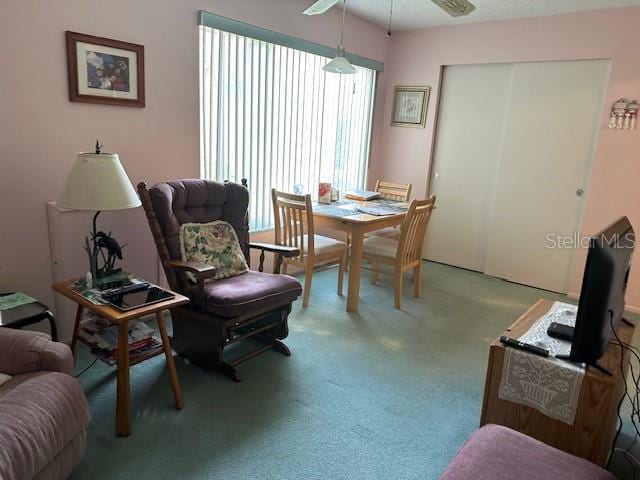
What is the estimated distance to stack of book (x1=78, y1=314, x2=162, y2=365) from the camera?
84.7 inches

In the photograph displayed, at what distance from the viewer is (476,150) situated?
14.9ft

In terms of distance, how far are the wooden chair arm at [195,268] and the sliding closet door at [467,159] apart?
10.4 feet

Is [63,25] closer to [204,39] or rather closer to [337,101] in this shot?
[204,39]

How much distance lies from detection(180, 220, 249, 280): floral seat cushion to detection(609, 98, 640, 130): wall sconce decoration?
3144 mm

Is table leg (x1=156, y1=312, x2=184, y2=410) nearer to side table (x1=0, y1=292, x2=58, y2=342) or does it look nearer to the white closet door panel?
side table (x1=0, y1=292, x2=58, y2=342)

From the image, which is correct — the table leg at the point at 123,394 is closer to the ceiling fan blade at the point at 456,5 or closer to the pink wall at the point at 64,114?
the pink wall at the point at 64,114

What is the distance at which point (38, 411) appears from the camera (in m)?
1.43

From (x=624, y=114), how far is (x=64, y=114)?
3.98 m

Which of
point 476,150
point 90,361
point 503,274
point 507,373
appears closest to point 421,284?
point 503,274

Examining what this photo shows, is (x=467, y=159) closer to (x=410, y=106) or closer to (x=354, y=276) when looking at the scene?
(x=410, y=106)

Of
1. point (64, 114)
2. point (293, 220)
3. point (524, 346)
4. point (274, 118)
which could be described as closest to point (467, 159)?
point (274, 118)

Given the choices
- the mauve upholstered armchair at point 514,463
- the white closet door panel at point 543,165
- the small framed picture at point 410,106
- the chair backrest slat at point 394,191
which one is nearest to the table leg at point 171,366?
the mauve upholstered armchair at point 514,463

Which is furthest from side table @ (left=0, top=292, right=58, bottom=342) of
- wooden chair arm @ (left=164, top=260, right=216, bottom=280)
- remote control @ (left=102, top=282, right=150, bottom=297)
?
wooden chair arm @ (left=164, top=260, right=216, bottom=280)

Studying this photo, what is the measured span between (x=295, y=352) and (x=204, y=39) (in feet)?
7.18
